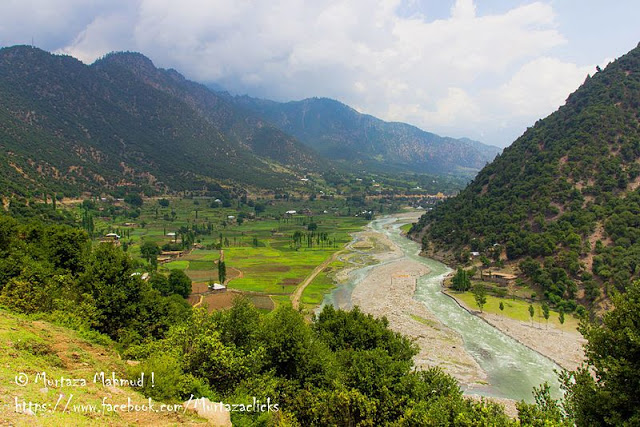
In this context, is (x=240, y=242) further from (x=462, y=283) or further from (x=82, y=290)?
(x=82, y=290)

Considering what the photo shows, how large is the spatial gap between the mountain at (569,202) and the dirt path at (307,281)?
97.3 feet

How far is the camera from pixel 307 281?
277ft

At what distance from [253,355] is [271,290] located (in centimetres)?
5474

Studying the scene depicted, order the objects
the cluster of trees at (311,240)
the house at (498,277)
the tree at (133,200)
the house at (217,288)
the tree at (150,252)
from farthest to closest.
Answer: the tree at (133,200)
the cluster of trees at (311,240)
the tree at (150,252)
the house at (498,277)
the house at (217,288)

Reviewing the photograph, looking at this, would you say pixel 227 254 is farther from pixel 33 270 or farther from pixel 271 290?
pixel 33 270

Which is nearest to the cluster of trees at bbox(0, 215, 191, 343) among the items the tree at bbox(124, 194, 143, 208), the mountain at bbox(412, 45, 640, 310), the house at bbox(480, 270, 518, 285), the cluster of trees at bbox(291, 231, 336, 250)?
the mountain at bbox(412, 45, 640, 310)

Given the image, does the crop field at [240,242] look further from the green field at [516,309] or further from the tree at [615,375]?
the tree at [615,375]

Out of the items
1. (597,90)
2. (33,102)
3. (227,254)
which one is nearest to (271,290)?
(227,254)

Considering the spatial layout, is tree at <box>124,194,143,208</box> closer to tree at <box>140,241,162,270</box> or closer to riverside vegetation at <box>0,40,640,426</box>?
riverside vegetation at <box>0,40,640,426</box>

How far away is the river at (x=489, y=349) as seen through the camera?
39500mm

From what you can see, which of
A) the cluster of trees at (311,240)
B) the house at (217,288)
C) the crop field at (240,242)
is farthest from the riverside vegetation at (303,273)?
the house at (217,288)

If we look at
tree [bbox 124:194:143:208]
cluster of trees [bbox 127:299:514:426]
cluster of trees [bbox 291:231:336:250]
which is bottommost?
cluster of trees [bbox 291:231:336:250]

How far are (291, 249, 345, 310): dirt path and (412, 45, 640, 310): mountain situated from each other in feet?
97.3

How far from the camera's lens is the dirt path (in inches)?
2728
